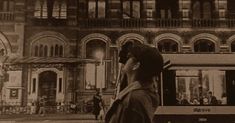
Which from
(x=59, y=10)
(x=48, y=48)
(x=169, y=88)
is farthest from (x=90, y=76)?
(x=169, y=88)

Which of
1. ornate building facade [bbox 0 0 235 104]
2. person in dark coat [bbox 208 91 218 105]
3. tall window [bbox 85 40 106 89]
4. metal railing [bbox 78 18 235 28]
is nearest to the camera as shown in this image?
person in dark coat [bbox 208 91 218 105]

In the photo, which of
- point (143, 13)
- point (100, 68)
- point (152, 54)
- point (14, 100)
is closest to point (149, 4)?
point (143, 13)

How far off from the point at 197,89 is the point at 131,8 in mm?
8799

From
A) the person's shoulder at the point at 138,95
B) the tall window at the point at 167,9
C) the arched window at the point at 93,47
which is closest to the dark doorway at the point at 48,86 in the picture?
the arched window at the point at 93,47

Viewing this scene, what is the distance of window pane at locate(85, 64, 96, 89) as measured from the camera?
1677 cm

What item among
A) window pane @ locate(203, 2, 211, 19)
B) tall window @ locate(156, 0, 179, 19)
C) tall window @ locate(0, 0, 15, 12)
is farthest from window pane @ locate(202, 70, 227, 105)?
tall window @ locate(0, 0, 15, 12)

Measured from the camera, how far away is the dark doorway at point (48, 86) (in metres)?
16.4

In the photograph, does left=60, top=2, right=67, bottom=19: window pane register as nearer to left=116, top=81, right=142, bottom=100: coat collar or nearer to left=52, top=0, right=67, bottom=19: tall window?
left=52, top=0, right=67, bottom=19: tall window

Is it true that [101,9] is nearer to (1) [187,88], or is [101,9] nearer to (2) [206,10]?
(2) [206,10]

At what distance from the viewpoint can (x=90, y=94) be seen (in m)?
16.9

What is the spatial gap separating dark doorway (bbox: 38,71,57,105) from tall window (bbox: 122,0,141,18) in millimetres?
4256

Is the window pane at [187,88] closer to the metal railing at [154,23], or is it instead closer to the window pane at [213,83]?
the window pane at [213,83]

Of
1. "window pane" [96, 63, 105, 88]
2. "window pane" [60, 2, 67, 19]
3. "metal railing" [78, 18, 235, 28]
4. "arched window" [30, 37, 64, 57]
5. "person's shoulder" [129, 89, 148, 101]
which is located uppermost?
"window pane" [60, 2, 67, 19]

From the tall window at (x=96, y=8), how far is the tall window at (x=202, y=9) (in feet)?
13.5
